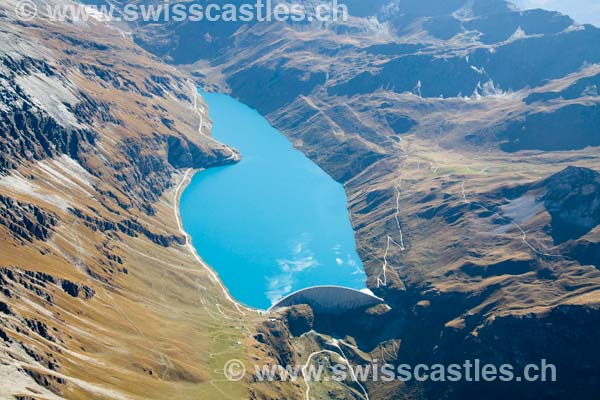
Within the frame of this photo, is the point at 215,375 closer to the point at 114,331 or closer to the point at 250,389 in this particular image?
the point at 250,389

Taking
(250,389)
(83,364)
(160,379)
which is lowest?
(250,389)

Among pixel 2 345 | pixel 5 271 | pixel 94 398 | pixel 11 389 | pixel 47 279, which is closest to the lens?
pixel 11 389

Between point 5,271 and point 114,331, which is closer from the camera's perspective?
point 5,271

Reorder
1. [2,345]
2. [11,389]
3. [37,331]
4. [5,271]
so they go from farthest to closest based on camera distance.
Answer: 1. [5,271]
2. [37,331]
3. [2,345]
4. [11,389]

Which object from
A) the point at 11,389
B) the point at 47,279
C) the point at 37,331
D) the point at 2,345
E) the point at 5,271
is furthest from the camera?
the point at 47,279

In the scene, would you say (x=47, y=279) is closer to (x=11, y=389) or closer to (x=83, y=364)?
(x=83, y=364)

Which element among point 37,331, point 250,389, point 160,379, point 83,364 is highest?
point 37,331

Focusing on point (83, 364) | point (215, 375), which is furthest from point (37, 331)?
point (215, 375)

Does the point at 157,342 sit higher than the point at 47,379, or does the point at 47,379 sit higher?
the point at 47,379

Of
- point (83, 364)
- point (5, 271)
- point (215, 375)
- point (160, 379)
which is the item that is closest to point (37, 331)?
Result: point (83, 364)
